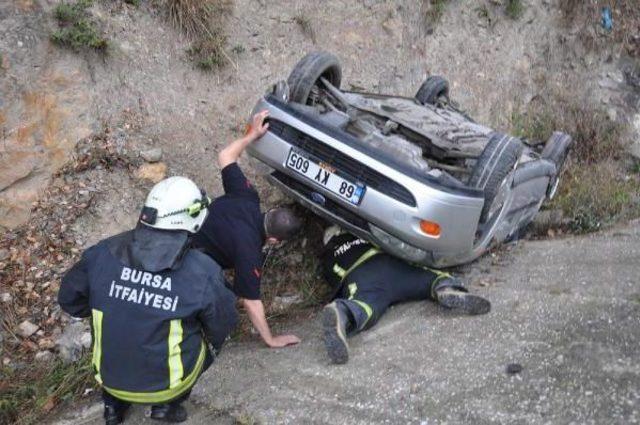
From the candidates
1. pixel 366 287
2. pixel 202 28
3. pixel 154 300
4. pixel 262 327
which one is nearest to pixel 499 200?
pixel 366 287

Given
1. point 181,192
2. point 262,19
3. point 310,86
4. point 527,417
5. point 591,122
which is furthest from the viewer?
point 591,122

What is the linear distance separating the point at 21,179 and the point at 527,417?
397 cm

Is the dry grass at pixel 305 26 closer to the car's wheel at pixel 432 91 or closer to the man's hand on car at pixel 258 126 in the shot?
the car's wheel at pixel 432 91

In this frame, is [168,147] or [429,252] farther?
[168,147]

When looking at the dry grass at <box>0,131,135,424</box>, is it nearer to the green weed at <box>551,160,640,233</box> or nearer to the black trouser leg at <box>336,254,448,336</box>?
the black trouser leg at <box>336,254,448,336</box>

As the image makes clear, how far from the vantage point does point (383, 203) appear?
13.6 feet

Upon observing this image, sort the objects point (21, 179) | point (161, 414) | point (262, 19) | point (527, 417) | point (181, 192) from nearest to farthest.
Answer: point (527, 417), point (181, 192), point (161, 414), point (21, 179), point (262, 19)

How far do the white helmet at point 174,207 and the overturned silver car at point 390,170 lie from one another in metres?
1.15

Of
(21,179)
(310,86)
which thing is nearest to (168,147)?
(21,179)

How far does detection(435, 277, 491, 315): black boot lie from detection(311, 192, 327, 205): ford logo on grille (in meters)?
0.95

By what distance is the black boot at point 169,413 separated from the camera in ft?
11.6

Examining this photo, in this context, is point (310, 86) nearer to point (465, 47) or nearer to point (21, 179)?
point (21, 179)

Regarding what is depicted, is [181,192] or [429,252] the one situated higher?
[181,192]

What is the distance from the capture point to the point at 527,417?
10.2ft
